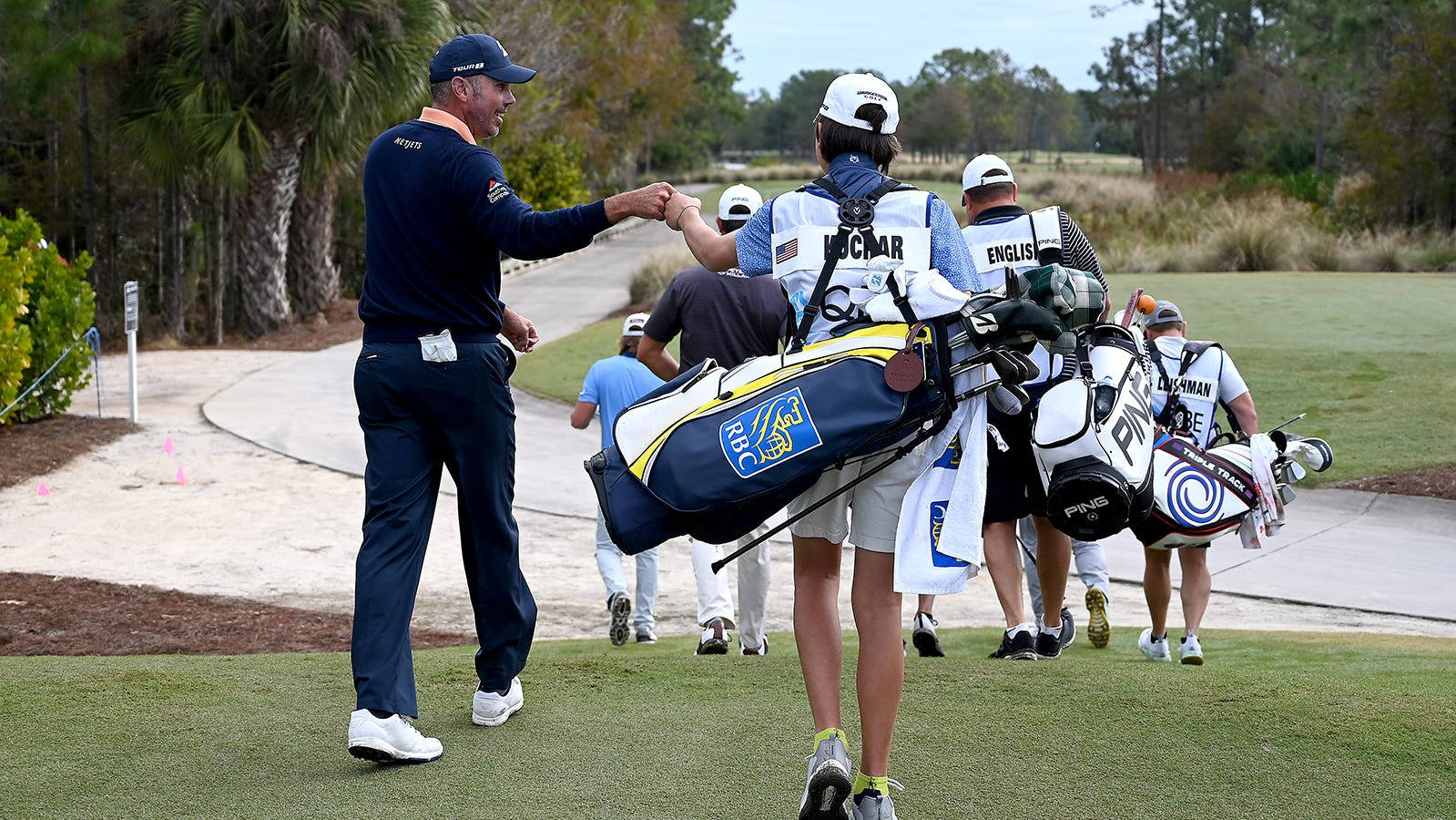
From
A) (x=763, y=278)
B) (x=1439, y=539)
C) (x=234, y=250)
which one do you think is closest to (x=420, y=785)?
(x=763, y=278)

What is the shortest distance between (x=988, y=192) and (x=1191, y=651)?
2.32 metres

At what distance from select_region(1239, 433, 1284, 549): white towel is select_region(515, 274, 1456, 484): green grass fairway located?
21.7ft

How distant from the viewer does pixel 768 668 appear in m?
5.53

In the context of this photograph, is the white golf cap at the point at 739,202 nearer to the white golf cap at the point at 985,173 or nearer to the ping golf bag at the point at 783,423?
the white golf cap at the point at 985,173

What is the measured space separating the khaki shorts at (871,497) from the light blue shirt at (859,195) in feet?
1.56

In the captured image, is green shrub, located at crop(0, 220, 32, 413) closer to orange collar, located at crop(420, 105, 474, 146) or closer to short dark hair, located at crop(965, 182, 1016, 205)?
short dark hair, located at crop(965, 182, 1016, 205)

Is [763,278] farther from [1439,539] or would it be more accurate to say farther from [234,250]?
[234,250]

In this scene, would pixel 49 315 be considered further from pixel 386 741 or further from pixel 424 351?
pixel 386 741

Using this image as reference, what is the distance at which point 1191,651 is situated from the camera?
6.59 metres

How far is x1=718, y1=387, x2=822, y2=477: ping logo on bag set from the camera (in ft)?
11.5

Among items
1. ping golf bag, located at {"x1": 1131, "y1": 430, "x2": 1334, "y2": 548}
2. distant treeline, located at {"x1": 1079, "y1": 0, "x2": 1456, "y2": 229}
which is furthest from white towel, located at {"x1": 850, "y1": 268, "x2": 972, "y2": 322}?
distant treeline, located at {"x1": 1079, "y1": 0, "x2": 1456, "y2": 229}

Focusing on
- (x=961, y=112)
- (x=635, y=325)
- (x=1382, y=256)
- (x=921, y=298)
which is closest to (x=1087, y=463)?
(x=921, y=298)

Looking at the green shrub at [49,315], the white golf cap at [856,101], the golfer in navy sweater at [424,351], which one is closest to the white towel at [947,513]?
the white golf cap at [856,101]

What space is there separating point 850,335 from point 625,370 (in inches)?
164
